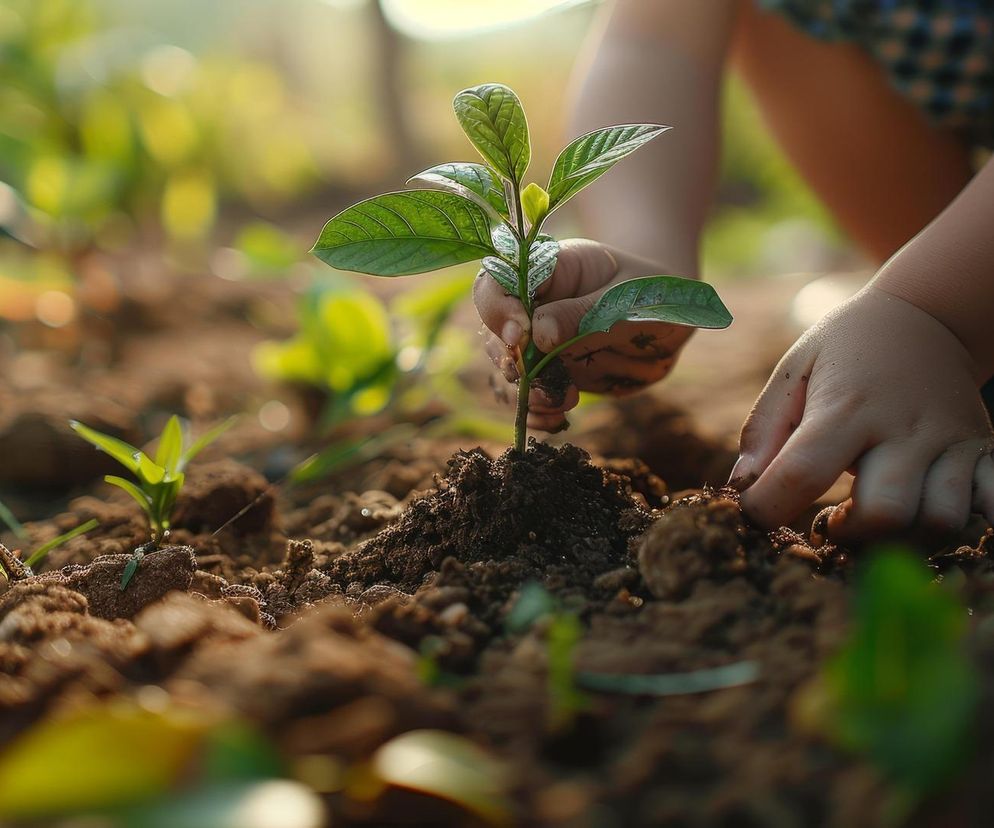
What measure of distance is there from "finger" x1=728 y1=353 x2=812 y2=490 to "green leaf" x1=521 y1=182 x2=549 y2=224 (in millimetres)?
304

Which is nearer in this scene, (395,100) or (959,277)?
(959,277)

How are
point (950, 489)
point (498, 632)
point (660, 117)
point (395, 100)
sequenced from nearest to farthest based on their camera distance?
point (498, 632)
point (950, 489)
point (660, 117)
point (395, 100)

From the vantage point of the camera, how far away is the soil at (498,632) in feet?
1.62

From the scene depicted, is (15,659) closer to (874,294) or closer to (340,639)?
(340,639)

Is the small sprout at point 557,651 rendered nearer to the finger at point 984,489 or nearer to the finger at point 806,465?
the finger at point 806,465

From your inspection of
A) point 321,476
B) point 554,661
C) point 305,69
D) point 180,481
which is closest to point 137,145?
point 321,476

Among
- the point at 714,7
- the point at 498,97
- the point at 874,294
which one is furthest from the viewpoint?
the point at 714,7

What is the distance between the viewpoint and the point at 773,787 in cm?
48

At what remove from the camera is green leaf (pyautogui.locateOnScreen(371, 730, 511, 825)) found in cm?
46

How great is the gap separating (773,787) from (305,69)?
8676mm

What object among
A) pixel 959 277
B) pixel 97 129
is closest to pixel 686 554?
pixel 959 277

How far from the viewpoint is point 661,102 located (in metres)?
1.51

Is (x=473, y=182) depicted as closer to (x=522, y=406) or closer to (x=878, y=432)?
(x=522, y=406)

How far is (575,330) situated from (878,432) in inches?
12.1
